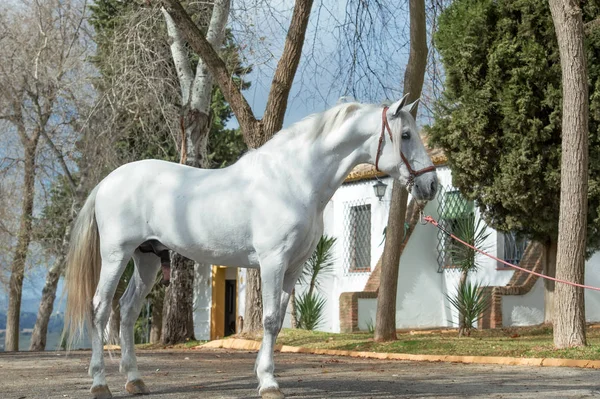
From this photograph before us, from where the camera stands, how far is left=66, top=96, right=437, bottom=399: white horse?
6.23 metres

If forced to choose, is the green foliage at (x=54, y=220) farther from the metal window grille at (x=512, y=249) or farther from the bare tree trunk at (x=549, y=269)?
the bare tree trunk at (x=549, y=269)

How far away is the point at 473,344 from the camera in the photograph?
12.7m

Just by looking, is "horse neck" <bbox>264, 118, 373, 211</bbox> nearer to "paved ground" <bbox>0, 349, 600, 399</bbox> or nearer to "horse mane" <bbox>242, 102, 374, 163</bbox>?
"horse mane" <bbox>242, 102, 374, 163</bbox>

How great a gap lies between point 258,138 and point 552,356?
18.8 feet

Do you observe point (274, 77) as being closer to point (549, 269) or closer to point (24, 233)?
point (549, 269)

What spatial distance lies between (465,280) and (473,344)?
4062mm

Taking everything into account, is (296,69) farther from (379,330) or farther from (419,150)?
(419,150)

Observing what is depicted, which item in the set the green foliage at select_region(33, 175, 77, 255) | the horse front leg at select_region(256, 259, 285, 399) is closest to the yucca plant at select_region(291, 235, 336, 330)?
the green foliage at select_region(33, 175, 77, 255)

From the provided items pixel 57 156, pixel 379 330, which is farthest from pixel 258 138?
pixel 57 156

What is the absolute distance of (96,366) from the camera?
6508 mm

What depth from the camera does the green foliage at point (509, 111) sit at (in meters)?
15.0

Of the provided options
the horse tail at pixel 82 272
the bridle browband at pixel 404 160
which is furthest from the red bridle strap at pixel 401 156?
the horse tail at pixel 82 272

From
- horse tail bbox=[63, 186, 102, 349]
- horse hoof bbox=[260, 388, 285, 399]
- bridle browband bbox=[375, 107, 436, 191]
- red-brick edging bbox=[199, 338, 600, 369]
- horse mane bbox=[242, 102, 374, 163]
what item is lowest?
red-brick edging bbox=[199, 338, 600, 369]

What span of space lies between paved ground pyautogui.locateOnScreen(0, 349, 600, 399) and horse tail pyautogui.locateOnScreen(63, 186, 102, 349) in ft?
1.88
